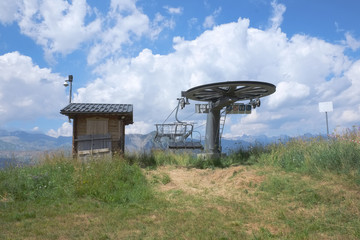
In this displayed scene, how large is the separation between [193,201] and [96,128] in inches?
327

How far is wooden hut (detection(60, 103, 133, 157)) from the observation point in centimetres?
1317

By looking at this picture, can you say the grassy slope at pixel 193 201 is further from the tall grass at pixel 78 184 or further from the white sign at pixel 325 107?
the white sign at pixel 325 107

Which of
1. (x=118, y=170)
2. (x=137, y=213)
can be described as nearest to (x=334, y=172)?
(x=137, y=213)

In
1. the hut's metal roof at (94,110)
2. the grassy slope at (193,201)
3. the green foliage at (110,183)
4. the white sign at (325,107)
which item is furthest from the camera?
the white sign at (325,107)

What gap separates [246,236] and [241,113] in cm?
1145

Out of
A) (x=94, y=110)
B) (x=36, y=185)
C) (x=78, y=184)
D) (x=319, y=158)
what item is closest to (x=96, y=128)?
(x=94, y=110)

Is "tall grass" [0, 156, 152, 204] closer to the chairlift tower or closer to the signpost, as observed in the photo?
the chairlift tower

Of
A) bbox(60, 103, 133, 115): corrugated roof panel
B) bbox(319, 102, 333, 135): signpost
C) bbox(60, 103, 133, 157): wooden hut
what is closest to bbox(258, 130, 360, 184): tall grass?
bbox(319, 102, 333, 135): signpost

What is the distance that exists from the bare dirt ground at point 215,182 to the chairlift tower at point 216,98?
394cm

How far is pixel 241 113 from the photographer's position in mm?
15461

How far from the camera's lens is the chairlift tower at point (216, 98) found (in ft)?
45.1

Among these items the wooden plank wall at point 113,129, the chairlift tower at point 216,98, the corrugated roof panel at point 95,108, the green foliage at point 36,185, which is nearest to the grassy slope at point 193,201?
the green foliage at point 36,185

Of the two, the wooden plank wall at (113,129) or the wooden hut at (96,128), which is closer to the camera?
the wooden hut at (96,128)

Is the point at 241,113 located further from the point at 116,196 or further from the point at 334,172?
the point at 116,196
